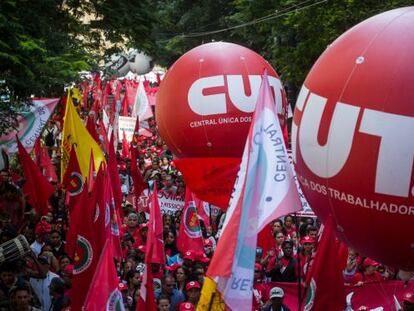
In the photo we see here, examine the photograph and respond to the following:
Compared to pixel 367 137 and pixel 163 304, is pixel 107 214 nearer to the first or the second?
pixel 163 304

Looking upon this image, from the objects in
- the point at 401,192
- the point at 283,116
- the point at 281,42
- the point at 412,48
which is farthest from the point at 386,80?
the point at 281,42

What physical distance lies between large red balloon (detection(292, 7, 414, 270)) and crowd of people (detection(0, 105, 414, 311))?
125 centimetres

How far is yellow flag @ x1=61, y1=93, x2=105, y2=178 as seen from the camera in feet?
45.8

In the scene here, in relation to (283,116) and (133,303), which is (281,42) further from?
(133,303)

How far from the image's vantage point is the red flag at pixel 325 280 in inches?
284

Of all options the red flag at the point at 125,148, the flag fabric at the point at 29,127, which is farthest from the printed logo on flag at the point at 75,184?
the red flag at the point at 125,148

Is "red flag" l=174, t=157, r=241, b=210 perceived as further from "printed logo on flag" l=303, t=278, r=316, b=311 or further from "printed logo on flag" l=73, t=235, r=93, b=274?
"printed logo on flag" l=303, t=278, r=316, b=311

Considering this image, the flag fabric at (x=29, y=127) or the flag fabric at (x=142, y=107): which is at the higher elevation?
the flag fabric at (x=29, y=127)

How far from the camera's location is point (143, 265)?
441 inches

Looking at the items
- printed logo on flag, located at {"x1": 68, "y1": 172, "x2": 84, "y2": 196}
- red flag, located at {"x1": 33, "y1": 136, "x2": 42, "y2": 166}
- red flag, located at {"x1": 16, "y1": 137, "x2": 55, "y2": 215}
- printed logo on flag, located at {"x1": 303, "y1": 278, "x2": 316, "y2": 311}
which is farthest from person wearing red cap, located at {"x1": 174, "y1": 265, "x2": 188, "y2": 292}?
red flag, located at {"x1": 33, "y1": 136, "x2": 42, "y2": 166}

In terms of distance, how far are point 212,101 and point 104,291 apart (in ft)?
13.6

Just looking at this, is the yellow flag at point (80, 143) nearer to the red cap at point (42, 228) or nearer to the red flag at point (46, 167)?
the red cap at point (42, 228)

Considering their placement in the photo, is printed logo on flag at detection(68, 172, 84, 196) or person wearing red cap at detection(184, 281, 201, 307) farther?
printed logo on flag at detection(68, 172, 84, 196)

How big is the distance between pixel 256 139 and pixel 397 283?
3.09 meters
